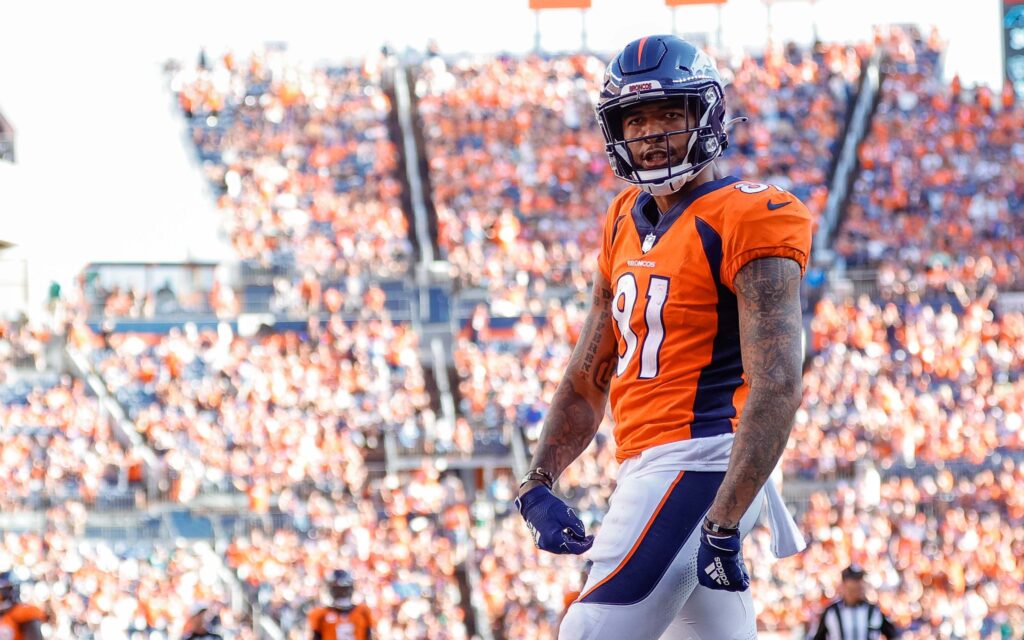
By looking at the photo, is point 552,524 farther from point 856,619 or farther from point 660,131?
point 856,619

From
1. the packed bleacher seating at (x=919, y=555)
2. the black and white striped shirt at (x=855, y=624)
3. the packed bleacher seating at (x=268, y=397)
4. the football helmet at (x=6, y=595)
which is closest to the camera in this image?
the black and white striped shirt at (x=855, y=624)

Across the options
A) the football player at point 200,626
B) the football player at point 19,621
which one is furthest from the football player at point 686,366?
the football player at point 19,621

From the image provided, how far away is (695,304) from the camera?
3262 millimetres

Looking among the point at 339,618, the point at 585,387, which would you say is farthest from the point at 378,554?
the point at 585,387

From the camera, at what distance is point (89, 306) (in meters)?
24.6

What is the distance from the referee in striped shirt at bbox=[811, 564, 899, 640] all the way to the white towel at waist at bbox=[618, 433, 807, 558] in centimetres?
531

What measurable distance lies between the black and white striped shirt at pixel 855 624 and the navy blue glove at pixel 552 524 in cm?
547

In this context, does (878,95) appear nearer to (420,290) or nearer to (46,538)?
(420,290)

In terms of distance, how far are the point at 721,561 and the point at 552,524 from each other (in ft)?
1.62

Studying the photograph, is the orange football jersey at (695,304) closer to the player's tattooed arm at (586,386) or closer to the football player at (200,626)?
the player's tattooed arm at (586,386)

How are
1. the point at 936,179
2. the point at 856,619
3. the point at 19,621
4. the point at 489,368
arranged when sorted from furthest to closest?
the point at 936,179
the point at 489,368
the point at 19,621
the point at 856,619

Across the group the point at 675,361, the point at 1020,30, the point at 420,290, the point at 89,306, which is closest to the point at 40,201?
the point at 89,306

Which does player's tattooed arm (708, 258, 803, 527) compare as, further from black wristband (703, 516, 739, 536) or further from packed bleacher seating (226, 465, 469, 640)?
packed bleacher seating (226, 465, 469, 640)

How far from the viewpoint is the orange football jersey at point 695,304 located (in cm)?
315
